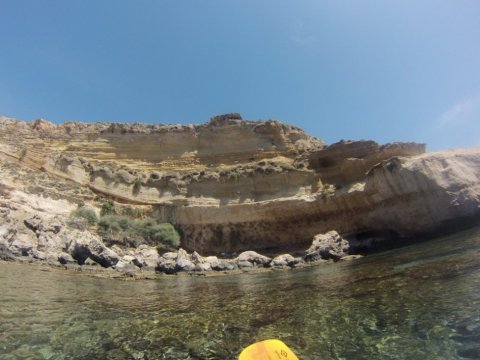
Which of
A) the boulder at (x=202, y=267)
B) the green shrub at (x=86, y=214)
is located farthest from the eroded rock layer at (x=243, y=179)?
the boulder at (x=202, y=267)

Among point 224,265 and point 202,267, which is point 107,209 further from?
point 224,265

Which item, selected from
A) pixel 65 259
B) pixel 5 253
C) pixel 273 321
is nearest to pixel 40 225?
pixel 5 253

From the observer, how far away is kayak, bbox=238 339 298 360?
3.57 metres

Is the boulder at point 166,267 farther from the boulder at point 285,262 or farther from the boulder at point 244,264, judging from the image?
the boulder at point 285,262

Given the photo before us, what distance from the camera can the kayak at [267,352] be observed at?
3566 millimetres

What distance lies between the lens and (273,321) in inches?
248

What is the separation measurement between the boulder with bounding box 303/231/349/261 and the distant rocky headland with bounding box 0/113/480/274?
0.10 m

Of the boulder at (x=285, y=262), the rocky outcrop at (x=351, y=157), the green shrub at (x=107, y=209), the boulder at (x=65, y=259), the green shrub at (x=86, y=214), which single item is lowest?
the boulder at (x=285, y=262)

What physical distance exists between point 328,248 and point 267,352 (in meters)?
18.4

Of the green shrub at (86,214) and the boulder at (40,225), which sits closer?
the boulder at (40,225)

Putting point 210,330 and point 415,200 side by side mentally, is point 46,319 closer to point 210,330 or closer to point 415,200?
point 210,330

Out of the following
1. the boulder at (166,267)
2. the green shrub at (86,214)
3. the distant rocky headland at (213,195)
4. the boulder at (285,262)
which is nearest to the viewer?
the boulder at (166,267)

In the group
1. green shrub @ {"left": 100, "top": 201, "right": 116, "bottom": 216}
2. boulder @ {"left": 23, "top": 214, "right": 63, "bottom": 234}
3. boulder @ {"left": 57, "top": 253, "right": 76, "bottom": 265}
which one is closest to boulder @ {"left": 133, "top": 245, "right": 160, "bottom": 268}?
boulder @ {"left": 57, "top": 253, "right": 76, "bottom": 265}

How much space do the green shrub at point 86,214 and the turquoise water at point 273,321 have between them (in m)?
14.3
